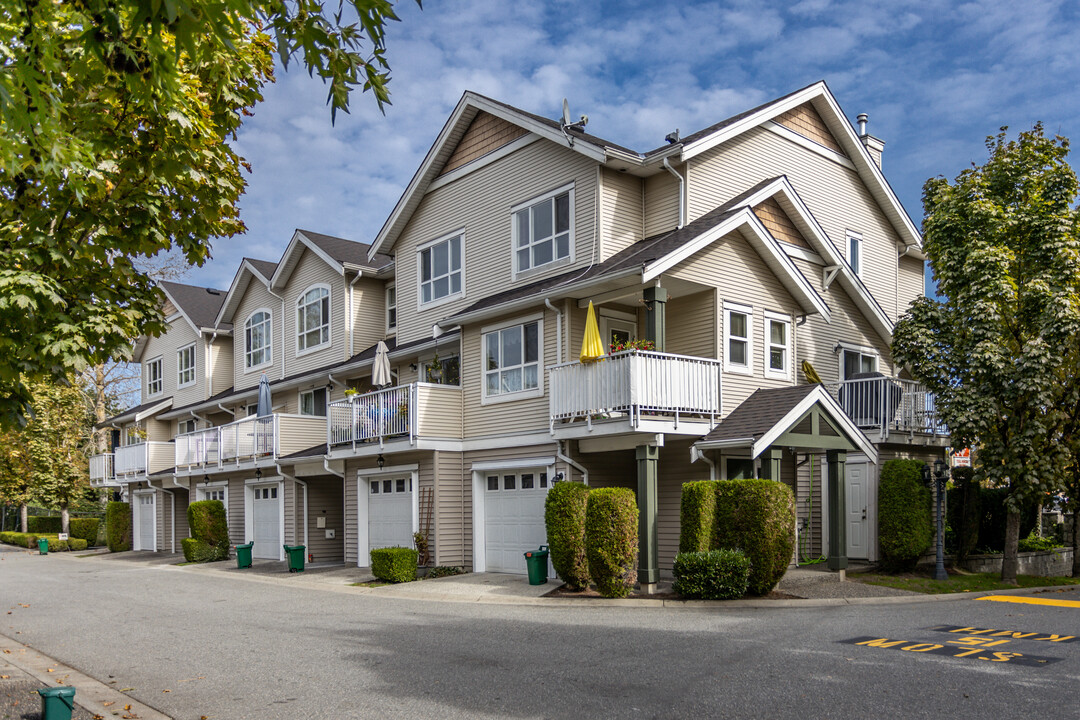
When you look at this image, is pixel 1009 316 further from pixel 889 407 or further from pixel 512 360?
pixel 512 360

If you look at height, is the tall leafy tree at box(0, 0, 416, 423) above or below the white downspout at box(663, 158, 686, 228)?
below

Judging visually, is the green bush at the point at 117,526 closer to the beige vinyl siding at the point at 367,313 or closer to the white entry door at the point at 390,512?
the beige vinyl siding at the point at 367,313

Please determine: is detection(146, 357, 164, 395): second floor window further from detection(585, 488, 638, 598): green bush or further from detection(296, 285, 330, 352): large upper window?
detection(585, 488, 638, 598): green bush

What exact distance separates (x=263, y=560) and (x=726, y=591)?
18.2 m

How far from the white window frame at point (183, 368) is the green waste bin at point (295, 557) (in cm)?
1668

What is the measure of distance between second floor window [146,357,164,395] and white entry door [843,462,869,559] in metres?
31.6

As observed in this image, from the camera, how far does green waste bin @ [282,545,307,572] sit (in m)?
24.0

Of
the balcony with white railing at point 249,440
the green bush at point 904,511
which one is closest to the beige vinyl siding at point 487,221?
the balcony with white railing at point 249,440

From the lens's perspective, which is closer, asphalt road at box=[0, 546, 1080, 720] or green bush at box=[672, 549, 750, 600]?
asphalt road at box=[0, 546, 1080, 720]

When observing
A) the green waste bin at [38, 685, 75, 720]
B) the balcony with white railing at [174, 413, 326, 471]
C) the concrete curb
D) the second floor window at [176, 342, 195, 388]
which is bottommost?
the concrete curb

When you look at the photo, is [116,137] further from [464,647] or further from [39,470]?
[39,470]

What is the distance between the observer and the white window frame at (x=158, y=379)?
41406 millimetres

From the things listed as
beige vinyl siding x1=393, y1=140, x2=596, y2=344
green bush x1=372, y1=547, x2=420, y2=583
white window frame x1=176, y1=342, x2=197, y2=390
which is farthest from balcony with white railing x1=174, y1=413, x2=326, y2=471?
green bush x1=372, y1=547, x2=420, y2=583

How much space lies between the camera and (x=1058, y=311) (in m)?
17.9
